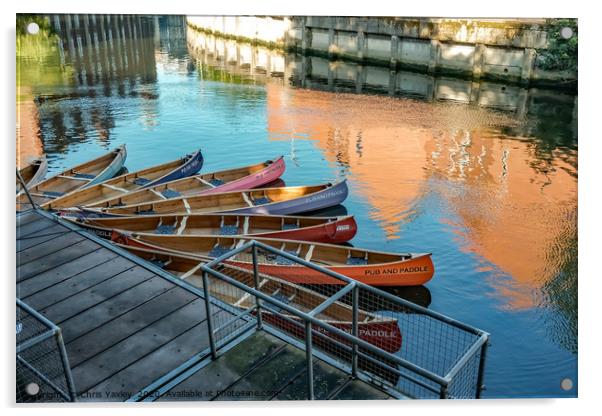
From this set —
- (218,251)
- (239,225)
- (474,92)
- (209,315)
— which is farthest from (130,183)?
(474,92)

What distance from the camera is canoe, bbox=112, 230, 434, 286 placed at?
10.2m

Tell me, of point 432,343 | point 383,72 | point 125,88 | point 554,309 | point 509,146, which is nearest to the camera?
point 432,343

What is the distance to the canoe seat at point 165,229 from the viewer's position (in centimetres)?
1218

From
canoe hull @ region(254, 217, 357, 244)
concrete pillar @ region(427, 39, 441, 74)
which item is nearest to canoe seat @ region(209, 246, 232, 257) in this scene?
canoe hull @ region(254, 217, 357, 244)

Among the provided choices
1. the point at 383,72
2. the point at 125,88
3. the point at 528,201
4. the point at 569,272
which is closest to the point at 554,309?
the point at 569,272

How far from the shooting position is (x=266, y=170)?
15812 millimetres

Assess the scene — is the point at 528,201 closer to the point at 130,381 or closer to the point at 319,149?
the point at 319,149

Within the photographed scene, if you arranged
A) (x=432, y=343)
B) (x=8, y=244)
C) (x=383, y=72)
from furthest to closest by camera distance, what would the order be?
(x=383, y=72), (x=432, y=343), (x=8, y=244)

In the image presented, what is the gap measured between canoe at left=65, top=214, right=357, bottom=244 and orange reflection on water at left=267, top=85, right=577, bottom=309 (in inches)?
69.3

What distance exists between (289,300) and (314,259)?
2.19m

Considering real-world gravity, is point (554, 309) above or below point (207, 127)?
below

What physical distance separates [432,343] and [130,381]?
4.93 m

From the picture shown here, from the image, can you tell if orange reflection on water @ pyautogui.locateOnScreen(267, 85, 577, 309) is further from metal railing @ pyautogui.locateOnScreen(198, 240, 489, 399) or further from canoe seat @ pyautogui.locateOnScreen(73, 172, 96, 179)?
canoe seat @ pyautogui.locateOnScreen(73, 172, 96, 179)

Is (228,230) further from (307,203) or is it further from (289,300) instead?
(289,300)
